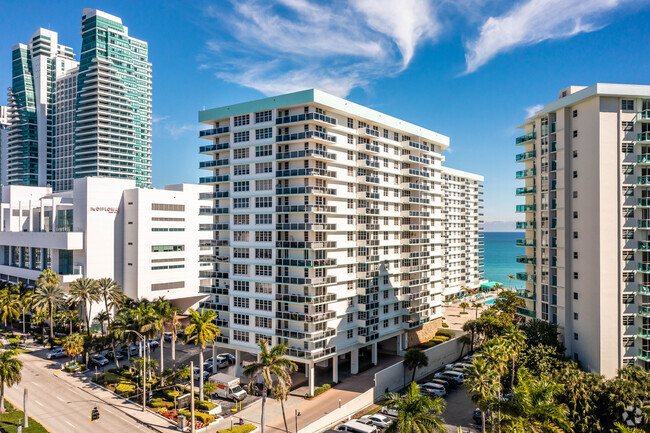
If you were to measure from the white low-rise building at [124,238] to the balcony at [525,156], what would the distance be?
222 ft

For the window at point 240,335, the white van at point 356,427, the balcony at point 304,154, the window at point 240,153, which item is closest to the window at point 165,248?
the window at point 240,335

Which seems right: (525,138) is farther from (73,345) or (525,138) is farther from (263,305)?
(73,345)

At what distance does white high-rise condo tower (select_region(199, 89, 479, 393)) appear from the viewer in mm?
63438

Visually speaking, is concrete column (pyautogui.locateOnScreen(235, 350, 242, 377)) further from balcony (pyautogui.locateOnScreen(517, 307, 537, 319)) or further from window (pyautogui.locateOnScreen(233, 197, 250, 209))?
balcony (pyautogui.locateOnScreen(517, 307, 537, 319))

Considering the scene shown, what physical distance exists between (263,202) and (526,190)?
43405mm

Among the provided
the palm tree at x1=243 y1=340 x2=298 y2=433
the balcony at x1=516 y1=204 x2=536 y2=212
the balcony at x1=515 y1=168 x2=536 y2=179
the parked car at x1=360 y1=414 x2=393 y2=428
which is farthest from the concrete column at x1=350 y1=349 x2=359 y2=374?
the balcony at x1=515 y1=168 x2=536 y2=179

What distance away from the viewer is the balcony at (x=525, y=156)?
72188 mm

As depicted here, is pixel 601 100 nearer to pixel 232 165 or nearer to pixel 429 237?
pixel 429 237

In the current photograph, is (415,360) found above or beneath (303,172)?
beneath

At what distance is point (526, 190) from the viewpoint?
7244 centimetres

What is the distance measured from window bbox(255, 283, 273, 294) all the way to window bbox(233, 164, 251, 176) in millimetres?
17673

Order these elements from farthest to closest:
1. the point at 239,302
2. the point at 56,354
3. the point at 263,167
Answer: the point at 56,354 → the point at 239,302 → the point at 263,167

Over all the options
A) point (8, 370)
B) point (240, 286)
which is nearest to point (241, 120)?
point (240, 286)

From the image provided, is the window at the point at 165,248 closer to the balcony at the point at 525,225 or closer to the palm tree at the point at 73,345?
the palm tree at the point at 73,345
